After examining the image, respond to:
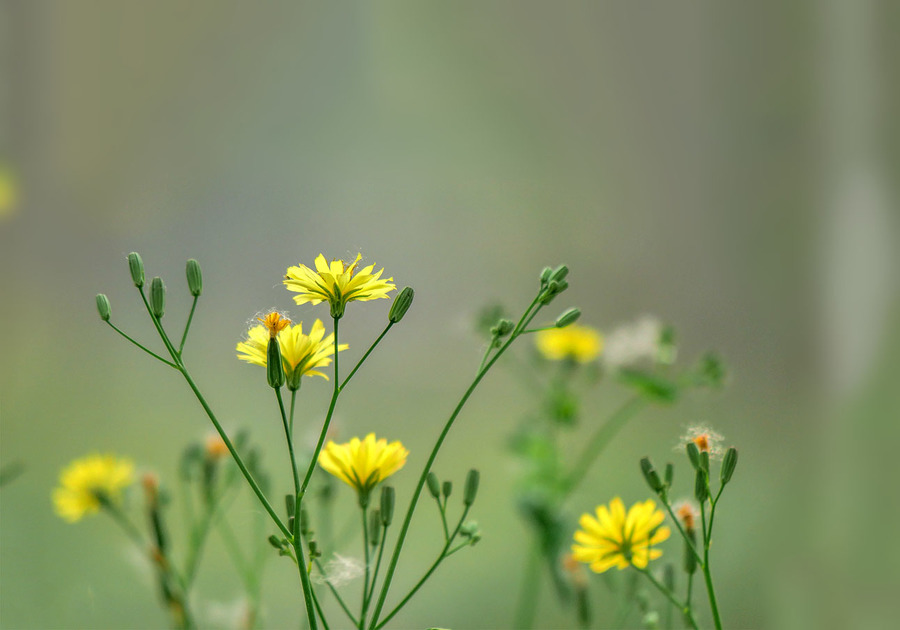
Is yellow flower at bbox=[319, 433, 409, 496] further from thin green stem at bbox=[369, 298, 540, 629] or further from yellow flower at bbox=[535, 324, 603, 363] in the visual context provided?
yellow flower at bbox=[535, 324, 603, 363]

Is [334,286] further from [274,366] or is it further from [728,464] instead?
[728,464]

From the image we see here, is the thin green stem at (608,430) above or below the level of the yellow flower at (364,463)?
above

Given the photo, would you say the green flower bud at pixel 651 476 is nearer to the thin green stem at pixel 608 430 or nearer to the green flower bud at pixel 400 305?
the green flower bud at pixel 400 305

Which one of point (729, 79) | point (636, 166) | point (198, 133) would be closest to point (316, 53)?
point (198, 133)

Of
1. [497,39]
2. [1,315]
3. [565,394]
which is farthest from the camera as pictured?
[497,39]

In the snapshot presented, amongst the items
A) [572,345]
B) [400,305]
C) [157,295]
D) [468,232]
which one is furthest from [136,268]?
[468,232]

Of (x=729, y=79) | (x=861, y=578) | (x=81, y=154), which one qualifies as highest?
(x=729, y=79)

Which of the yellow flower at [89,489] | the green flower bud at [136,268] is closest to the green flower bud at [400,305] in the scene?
the green flower bud at [136,268]

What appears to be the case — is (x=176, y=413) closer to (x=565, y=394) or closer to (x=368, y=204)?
(x=368, y=204)
